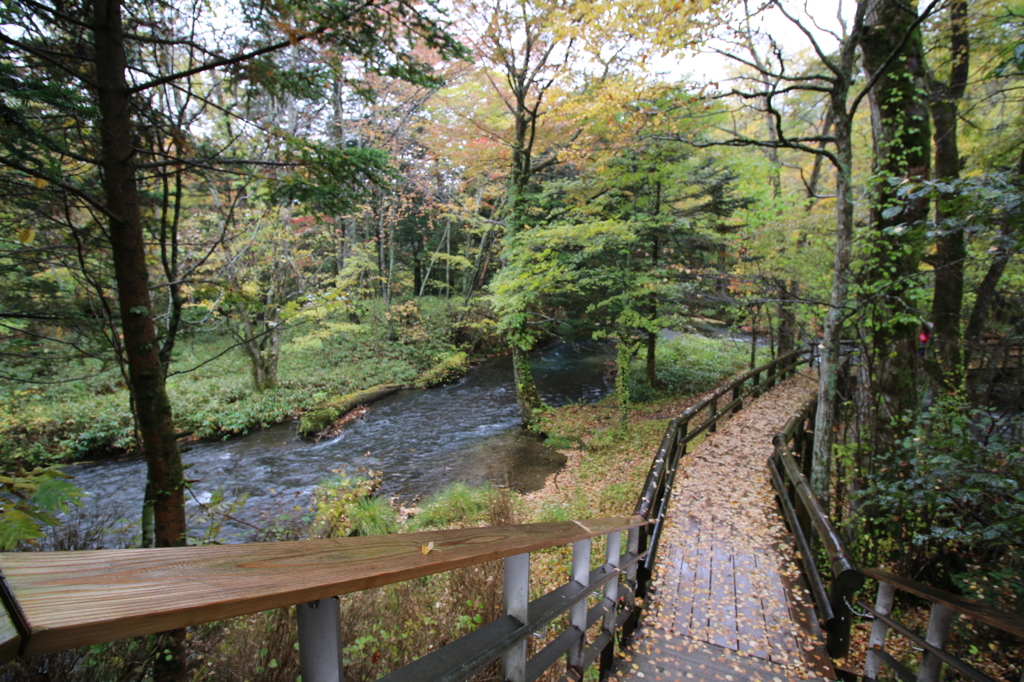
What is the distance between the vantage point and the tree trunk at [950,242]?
6871 millimetres

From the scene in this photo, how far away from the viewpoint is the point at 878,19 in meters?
6.09

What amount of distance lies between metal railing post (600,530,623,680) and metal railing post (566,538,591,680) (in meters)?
0.55

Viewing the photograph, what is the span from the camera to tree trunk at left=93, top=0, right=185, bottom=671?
3439 millimetres

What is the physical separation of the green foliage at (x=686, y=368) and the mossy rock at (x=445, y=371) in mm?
6768

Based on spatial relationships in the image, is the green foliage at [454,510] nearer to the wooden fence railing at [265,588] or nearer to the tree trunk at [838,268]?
the tree trunk at [838,268]

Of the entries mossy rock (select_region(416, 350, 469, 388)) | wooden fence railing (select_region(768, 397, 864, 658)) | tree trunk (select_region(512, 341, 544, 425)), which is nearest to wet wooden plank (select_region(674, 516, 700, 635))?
wooden fence railing (select_region(768, 397, 864, 658))

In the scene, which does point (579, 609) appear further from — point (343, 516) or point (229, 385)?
point (229, 385)

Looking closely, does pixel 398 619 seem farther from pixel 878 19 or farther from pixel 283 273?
pixel 283 273

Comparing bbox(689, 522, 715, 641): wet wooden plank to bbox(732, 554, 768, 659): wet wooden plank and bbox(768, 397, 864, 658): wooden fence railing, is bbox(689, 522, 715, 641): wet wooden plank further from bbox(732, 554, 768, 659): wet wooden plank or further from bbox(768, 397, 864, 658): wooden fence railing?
bbox(768, 397, 864, 658): wooden fence railing

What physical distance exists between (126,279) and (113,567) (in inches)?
150

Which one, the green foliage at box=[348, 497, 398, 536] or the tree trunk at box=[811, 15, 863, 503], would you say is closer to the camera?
the tree trunk at box=[811, 15, 863, 503]

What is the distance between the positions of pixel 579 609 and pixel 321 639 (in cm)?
196

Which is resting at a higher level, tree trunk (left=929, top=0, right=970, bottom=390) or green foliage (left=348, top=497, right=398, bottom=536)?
tree trunk (left=929, top=0, right=970, bottom=390)

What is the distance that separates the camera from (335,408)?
13.5 m
